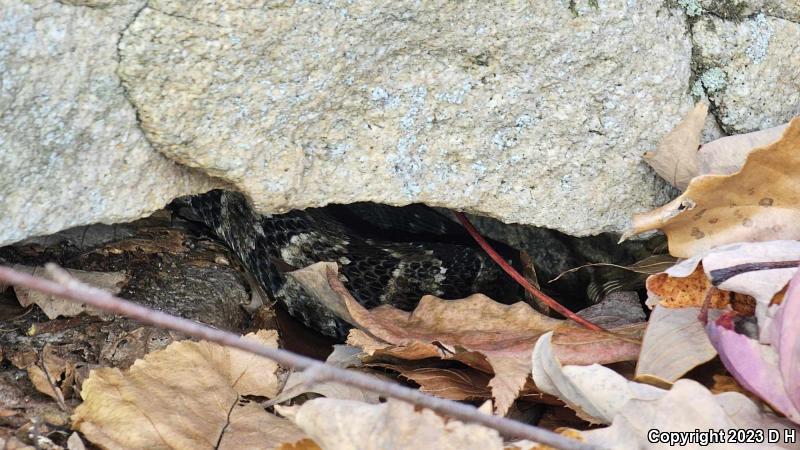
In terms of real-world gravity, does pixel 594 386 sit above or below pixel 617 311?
above

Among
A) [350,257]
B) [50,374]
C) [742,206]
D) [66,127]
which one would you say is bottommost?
[350,257]

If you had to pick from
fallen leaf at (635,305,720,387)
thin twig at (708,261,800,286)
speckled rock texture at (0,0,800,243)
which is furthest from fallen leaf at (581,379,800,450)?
speckled rock texture at (0,0,800,243)

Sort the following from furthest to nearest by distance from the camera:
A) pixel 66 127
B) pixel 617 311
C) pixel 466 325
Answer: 1. pixel 617 311
2. pixel 466 325
3. pixel 66 127

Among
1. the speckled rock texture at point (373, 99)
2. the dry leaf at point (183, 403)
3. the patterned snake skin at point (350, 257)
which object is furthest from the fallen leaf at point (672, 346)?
the patterned snake skin at point (350, 257)

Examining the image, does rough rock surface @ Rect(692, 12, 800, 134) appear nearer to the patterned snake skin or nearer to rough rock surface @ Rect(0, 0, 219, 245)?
the patterned snake skin

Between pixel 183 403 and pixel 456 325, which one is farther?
pixel 456 325

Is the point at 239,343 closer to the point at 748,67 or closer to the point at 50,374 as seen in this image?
the point at 50,374

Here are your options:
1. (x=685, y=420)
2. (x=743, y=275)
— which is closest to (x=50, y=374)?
(x=685, y=420)

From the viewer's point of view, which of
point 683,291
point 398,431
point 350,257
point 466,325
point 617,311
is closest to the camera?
point 398,431

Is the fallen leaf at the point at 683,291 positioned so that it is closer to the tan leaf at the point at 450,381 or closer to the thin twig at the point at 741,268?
the thin twig at the point at 741,268
